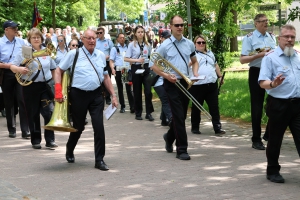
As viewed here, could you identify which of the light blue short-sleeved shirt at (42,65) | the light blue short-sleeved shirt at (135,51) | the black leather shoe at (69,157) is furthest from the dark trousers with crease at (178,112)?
the light blue short-sleeved shirt at (135,51)

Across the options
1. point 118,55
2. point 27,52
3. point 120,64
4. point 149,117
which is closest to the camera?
point 27,52

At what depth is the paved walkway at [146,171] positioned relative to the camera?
7355 mm

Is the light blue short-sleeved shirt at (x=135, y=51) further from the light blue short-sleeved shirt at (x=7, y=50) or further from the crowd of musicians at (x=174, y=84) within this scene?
the light blue short-sleeved shirt at (x=7, y=50)

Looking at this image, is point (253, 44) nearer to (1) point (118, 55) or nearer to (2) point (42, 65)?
(2) point (42, 65)

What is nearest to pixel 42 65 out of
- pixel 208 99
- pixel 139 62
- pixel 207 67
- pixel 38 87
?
pixel 38 87

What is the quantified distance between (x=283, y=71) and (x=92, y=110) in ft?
8.78

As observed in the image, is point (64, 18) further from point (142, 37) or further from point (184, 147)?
point (184, 147)

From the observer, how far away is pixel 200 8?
2150 cm

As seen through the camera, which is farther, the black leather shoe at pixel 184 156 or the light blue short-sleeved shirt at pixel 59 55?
the light blue short-sleeved shirt at pixel 59 55

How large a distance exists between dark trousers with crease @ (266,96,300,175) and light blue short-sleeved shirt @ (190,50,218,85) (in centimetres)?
413

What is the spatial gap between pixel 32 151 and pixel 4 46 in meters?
2.46

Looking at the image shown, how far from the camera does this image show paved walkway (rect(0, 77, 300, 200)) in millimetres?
7355

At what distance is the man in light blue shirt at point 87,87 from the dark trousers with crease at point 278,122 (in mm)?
2276

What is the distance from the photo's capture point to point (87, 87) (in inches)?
339
